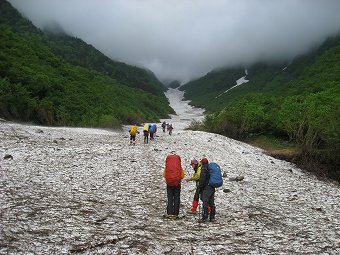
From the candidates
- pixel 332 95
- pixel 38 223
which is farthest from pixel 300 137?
pixel 38 223

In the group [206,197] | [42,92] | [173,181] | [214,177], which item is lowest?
[206,197]

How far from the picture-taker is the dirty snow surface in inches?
411

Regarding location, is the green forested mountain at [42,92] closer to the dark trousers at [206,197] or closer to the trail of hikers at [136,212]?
the trail of hikers at [136,212]

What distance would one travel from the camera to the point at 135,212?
571 inches

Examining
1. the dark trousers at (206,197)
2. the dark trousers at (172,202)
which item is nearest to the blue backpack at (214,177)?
the dark trousers at (206,197)

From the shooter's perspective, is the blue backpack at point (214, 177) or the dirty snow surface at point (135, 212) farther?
the blue backpack at point (214, 177)

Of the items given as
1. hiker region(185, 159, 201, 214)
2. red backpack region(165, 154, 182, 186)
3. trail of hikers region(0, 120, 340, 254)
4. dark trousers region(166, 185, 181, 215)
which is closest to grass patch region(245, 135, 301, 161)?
trail of hikers region(0, 120, 340, 254)

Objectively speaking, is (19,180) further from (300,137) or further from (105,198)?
(300,137)

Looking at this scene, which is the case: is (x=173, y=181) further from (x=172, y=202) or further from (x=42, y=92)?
(x=42, y=92)

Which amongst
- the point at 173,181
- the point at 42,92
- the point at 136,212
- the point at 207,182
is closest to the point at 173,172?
the point at 173,181

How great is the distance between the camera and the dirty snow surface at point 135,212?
34.2 feet

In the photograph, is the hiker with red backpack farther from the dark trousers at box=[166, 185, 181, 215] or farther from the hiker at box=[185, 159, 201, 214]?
the dark trousers at box=[166, 185, 181, 215]

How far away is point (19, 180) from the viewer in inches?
671

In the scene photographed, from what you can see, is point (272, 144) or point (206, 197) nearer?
point (206, 197)
